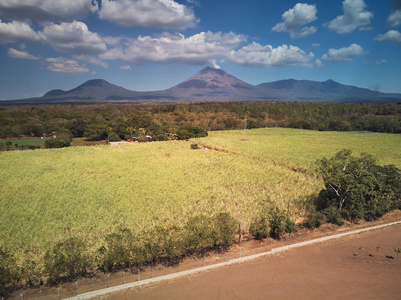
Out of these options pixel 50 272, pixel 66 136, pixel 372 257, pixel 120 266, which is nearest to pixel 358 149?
pixel 372 257

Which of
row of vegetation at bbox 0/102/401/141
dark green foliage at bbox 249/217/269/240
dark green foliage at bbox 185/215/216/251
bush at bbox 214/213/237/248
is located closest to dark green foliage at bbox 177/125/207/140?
row of vegetation at bbox 0/102/401/141

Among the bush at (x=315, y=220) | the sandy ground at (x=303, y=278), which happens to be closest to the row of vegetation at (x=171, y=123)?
the bush at (x=315, y=220)

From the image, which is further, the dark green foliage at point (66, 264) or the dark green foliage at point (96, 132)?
the dark green foliage at point (96, 132)

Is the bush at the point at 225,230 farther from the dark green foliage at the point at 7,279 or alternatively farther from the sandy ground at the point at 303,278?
the dark green foliage at the point at 7,279

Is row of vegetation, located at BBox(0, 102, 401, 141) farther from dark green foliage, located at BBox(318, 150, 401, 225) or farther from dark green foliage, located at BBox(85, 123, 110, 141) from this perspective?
dark green foliage, located at BBox(318, 150, 401, 225)

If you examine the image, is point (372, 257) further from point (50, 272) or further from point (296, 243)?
point (50, 272)

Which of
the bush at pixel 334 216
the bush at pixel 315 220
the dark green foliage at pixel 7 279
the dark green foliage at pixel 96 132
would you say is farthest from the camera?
the dark green foliage at pixel 96 132

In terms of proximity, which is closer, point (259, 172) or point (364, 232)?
point (364, 232)
